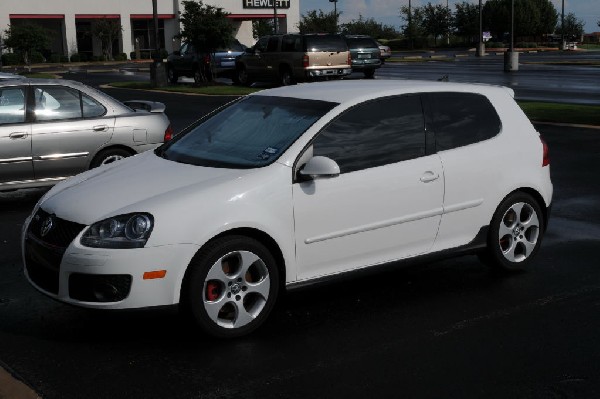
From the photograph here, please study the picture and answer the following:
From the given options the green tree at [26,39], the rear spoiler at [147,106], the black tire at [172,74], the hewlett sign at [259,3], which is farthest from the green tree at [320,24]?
the rear spoiler at [147,106]

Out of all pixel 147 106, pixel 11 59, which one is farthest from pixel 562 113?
pixel 11 59

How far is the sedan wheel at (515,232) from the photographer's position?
6777 mm

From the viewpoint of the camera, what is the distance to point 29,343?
17.9 feet

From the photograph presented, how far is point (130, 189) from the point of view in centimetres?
557

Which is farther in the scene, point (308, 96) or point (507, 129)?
point (507, 129)

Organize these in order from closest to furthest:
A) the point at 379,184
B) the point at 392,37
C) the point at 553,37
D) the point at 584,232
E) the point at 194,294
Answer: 1. the point at 194,294
2. the point at 379,184
3. the point at 584,232
4. the point at 553,37
5. the point at 392,37

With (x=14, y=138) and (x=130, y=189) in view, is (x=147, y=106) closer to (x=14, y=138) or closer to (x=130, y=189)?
(x=14, y=138)

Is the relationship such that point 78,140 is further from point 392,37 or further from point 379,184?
point 392,37

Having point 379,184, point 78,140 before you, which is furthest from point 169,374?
point 78,140

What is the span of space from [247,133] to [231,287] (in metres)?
1.32

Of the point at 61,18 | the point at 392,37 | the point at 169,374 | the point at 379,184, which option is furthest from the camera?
the point at 392,37

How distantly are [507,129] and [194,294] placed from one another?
117 inches

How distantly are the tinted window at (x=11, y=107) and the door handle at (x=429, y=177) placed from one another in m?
5.59

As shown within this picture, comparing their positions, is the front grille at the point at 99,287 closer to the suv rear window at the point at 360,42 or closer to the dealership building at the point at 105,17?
the suv rear window at the point at 360,42
